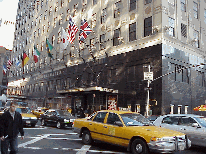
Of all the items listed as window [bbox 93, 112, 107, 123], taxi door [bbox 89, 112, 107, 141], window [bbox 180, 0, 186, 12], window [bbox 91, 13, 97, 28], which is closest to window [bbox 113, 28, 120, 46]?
window [bbox 91, 13, 97, 28]

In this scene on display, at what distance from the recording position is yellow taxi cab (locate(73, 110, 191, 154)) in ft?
25.3

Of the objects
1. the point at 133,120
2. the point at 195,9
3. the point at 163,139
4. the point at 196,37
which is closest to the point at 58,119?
the point at 133,120

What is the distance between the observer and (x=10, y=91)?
6781 cm

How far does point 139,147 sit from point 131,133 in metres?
0.59

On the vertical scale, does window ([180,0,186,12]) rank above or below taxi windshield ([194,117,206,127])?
above

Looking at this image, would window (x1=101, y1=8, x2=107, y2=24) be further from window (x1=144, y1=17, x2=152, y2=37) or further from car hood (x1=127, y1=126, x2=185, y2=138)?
car hood (x1=127, y1=126, x2=185, y2=138)

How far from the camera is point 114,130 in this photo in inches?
357

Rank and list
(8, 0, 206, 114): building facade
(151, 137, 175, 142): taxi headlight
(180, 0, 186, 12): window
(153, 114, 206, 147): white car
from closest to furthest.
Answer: (151, 137, 175, 142): taxi headlight
(153, 114, 206, 147): white car
(8, 0, 206, 114): building facade
(180, 0, 186, 12): window

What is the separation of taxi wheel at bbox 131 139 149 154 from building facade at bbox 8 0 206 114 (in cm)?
1139

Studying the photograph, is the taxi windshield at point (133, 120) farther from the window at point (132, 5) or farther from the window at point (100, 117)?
the window at point (132, 5)

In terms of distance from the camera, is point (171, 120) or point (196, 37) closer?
point (171, 120)

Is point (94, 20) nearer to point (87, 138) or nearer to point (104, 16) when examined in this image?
point (104, 16)

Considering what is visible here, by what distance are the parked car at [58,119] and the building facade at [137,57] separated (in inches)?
320

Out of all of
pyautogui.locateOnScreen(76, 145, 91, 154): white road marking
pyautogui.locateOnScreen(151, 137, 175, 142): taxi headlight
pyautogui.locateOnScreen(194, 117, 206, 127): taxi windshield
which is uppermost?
pyautogui.locateOnScreen(194, 117, 206, 127): taxi windshield
